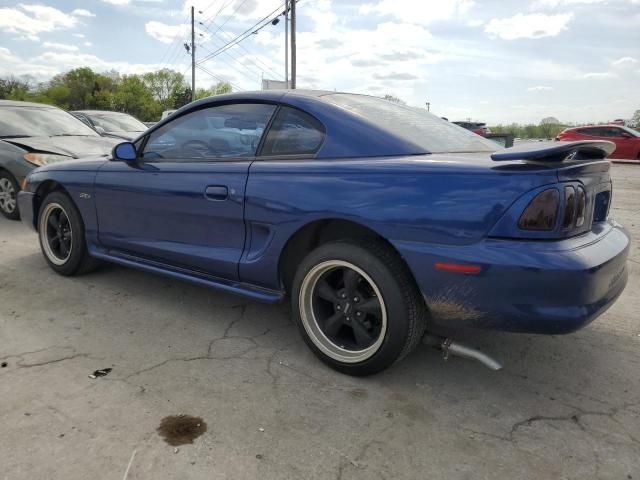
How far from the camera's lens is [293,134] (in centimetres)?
287

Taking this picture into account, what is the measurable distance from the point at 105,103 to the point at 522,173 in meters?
83.1

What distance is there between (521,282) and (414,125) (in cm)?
121

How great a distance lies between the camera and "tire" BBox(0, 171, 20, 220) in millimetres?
6371

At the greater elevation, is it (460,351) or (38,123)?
(38,123)

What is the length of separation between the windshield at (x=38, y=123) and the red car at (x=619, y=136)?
16199mm

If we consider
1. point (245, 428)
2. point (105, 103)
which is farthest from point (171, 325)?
point (105, 103)

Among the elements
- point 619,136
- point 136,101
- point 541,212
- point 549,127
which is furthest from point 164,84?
point 541,212

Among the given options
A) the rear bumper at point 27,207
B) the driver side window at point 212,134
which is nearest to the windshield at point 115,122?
the rear bumper at point 27,207

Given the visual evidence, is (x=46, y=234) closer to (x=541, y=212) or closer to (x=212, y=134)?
(x=212, y=134)

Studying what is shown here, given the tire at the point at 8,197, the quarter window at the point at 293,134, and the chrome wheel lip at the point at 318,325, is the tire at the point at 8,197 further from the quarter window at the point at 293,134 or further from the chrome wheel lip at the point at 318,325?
the chrome wheel lip at the point at 318,325

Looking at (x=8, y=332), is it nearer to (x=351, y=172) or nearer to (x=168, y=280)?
(x=168, y=280)

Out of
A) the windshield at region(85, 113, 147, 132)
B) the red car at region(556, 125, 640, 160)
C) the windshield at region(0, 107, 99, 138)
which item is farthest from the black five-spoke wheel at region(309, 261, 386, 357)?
the red car at region(556, 125, 640, 160)

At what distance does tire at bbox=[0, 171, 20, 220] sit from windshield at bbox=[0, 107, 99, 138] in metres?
0.72

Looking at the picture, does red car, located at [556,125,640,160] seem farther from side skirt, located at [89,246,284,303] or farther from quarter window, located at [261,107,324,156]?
side skirt, located at [89,246,284,303]
